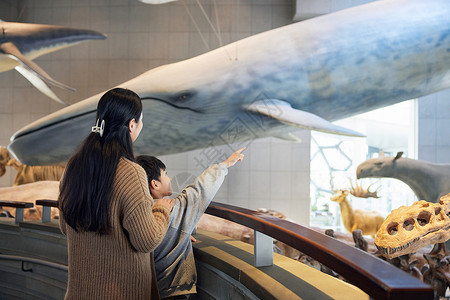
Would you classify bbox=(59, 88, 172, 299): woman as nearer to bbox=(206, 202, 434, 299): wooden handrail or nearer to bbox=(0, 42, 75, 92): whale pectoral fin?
bbox=(206, 202, 434, 299): wooden handrail

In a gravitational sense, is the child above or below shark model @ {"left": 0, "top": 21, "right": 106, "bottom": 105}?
below

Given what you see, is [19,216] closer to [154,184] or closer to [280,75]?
[154,184]

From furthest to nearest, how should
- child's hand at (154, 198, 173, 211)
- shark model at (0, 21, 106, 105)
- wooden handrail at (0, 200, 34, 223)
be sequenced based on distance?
shark model at (0, 21, 106, 105) < wooden handrail at (0, 200, 34, 223) < child's hand at (154, 198, 173, 211)

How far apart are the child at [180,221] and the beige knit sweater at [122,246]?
0.75 ft

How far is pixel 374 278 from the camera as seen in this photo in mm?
786

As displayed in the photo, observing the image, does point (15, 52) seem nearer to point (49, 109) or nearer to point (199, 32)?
point (49, 109)

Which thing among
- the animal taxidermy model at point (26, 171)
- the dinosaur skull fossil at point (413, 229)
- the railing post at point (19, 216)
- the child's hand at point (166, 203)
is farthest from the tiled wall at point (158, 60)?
the child's hand at point (166, 203)

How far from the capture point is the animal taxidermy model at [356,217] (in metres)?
6.32

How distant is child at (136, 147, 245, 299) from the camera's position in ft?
5.00

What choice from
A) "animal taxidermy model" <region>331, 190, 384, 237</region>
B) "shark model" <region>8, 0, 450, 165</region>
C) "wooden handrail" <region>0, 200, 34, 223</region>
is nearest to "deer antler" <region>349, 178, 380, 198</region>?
"animal taxidermy model" <region>331, 190, 384, 237</region>

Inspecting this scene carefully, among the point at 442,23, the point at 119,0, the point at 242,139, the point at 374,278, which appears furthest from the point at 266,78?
the point at 119,0

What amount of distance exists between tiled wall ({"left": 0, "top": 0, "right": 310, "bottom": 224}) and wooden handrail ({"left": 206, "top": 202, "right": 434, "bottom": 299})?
6.28 meters

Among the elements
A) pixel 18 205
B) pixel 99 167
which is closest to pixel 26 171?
pixel 18 205

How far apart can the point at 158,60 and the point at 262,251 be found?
692 cm
